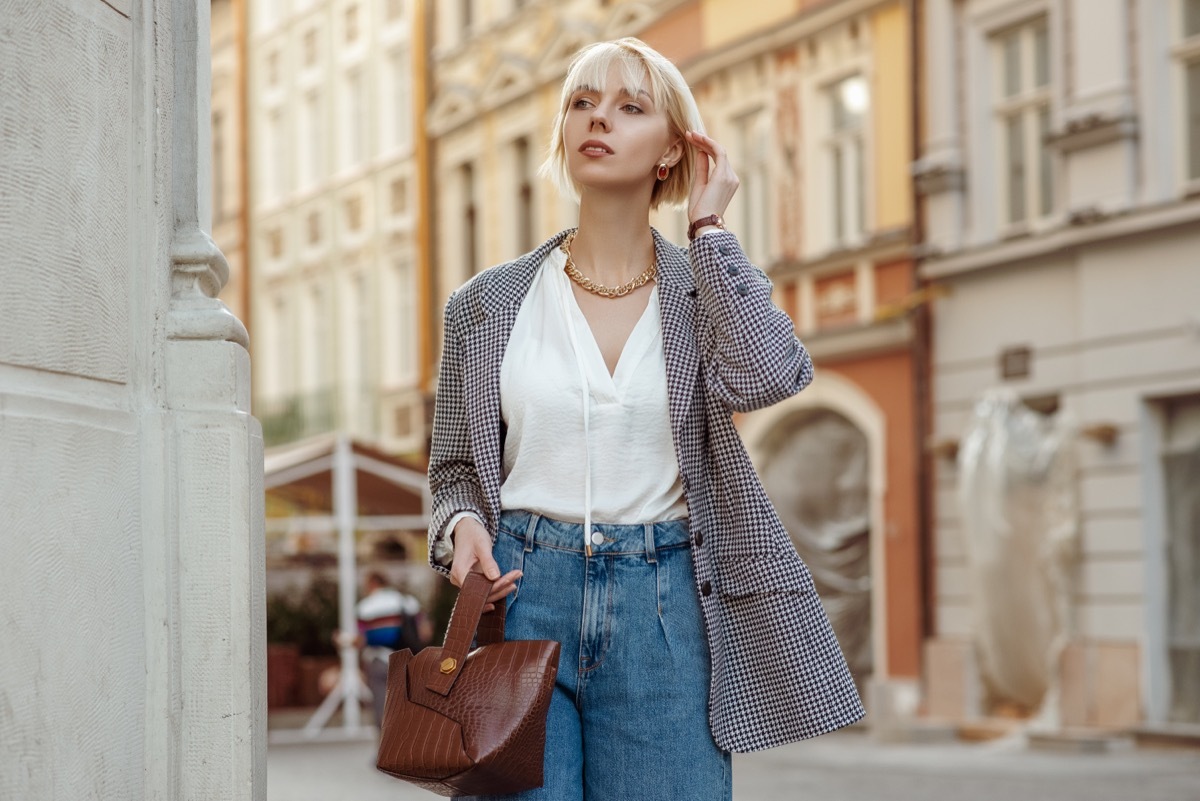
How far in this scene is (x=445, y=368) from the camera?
12.0ft

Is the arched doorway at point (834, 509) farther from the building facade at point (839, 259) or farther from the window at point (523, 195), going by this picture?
the window at point (523, 195)

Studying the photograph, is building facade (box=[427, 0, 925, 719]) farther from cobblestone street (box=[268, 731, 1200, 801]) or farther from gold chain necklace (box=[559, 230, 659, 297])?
gold chain necklace (box=[559, 230, 659, 297])

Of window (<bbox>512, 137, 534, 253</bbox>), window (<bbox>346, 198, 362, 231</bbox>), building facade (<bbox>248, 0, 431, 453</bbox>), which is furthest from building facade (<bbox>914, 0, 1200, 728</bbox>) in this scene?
window (<bbox>346, 198, 362, 231</bbox>)

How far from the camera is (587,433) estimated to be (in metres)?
3.39

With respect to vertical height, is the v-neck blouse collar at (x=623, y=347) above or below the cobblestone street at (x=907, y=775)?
above

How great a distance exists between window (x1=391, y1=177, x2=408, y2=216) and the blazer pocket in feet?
100

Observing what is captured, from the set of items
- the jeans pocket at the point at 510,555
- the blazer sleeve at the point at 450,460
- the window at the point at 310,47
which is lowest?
the jeans pocket at the point at 510,555

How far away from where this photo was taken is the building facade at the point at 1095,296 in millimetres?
16188

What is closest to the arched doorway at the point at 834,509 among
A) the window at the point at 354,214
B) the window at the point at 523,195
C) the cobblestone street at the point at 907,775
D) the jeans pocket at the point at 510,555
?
the cobblestone street at the point at 907,775

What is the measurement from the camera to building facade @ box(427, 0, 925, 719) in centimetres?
1994

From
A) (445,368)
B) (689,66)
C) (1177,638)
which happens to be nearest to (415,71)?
(689,66)

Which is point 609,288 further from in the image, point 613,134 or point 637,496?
point 637,496

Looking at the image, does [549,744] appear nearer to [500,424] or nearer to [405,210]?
[500,424]

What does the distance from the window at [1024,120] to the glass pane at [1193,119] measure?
5.89ft
